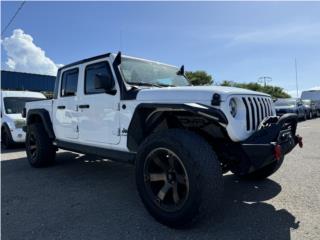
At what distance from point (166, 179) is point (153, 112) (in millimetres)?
842

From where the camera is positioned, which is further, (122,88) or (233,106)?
(122,88)

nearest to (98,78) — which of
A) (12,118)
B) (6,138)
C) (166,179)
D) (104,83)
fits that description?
(104,83)

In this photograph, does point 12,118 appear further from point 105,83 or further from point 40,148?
point 105,83

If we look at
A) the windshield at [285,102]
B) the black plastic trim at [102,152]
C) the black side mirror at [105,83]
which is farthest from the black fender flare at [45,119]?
the windshield at [285,102]

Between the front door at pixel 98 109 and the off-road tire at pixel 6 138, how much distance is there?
5.66m

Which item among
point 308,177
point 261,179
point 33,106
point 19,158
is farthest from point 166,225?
point 19,158

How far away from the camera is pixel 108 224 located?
3535 millimetres

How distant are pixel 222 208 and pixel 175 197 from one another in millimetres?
813

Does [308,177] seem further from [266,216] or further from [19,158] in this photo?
[19,158]

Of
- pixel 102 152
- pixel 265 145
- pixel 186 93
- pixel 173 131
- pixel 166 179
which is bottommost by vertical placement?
pixel 166 179

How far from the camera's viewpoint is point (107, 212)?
392 centimetres

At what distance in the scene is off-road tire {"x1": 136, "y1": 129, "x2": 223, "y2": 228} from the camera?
310cm

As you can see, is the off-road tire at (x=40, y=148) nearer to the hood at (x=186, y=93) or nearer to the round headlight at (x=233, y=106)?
the hood at (x=186, y=93)

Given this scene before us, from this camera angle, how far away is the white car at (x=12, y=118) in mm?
9812
